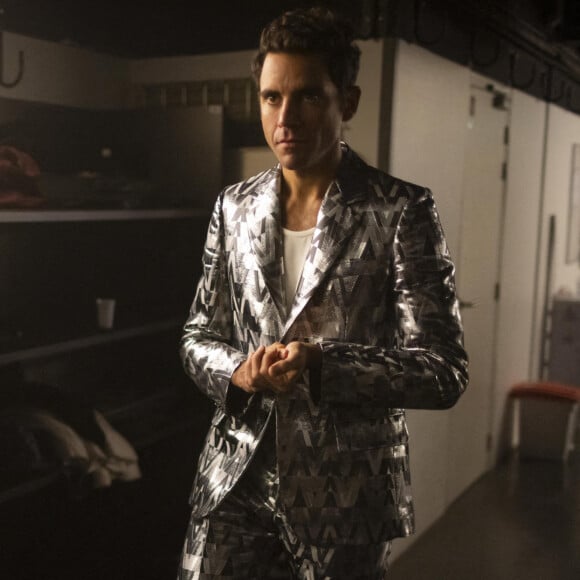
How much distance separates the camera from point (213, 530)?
1.42 m

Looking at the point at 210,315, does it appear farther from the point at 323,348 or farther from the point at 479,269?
the point at 479,269

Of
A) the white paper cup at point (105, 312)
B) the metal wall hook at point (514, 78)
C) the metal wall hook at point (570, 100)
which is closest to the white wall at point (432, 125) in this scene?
the metal wall hook at point (514, 78)

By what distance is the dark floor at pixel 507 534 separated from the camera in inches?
127

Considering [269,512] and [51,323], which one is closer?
[269,512]

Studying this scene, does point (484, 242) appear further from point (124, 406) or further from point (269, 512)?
point (269, 512)

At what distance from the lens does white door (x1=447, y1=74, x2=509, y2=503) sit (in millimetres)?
3822

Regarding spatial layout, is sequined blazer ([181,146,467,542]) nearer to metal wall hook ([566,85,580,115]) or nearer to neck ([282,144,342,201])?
neck ([282,144,342,201])

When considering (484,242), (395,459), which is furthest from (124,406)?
(484,242)

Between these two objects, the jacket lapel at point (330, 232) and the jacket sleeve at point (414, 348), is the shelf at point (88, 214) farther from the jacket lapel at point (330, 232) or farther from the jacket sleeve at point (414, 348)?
the jacket sleeve at point (414, 348)

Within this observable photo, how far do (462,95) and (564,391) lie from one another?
199 centimetres

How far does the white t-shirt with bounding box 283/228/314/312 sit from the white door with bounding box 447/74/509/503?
2374 mm

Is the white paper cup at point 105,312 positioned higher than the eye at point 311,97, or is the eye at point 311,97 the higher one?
the eye at point 311,97

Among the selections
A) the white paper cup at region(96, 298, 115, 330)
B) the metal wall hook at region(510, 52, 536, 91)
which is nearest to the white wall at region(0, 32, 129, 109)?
the white paper cup at region(96, 298, 115, 330)

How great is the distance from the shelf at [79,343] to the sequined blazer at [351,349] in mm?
738
